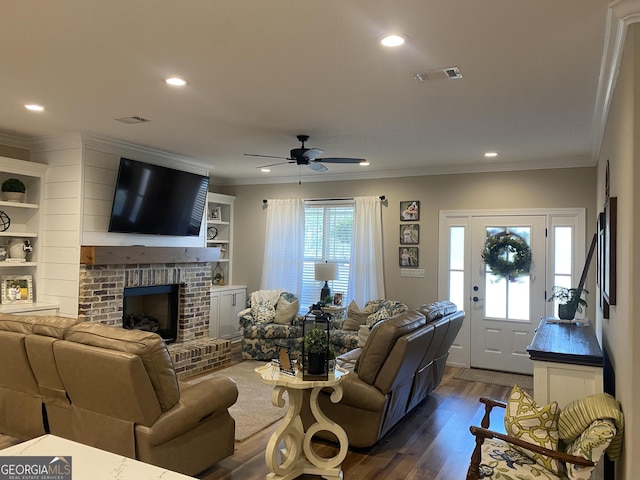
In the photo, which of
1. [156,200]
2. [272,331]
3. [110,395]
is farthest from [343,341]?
[110,395]

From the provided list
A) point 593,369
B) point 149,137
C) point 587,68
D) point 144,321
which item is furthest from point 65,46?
point 144,321

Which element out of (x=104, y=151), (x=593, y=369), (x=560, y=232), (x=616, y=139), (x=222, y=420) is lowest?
(x=222, y=420)

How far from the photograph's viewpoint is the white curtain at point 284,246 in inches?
303

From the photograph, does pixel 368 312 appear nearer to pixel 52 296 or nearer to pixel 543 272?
pixel 543 272

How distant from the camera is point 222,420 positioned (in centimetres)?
333

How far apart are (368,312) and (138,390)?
4.14 m

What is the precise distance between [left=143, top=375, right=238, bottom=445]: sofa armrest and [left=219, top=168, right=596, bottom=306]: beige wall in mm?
4092

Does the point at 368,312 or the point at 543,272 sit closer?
the point at 543,272

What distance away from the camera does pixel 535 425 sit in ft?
8.28

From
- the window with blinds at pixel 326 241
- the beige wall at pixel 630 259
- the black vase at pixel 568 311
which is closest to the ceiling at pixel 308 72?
the beige wall at pixel 630 259

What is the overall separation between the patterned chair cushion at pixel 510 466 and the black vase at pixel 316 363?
43.6 inches

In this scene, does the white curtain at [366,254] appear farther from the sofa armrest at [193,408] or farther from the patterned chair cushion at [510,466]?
the patterned chair cushion at [510,466]

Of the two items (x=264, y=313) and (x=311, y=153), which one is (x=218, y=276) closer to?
(x=264, y=313)

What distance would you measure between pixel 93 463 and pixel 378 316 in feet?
17.1
